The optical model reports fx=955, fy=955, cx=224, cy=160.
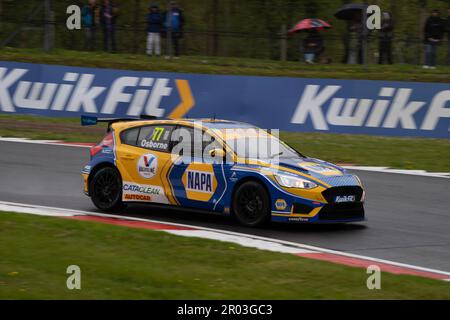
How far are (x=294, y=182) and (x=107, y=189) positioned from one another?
2937 mm

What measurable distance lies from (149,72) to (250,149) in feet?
38.7

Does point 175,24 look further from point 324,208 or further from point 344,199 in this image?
point 324,208

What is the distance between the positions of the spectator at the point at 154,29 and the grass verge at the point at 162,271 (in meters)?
16.6

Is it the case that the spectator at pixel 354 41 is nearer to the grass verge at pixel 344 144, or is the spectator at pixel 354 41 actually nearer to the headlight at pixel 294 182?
the grass verge at pixel 344 144

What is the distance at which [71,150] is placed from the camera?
66.1 ft

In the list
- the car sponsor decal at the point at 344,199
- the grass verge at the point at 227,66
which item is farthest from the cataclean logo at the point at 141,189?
the grass verge at the point at 227,66

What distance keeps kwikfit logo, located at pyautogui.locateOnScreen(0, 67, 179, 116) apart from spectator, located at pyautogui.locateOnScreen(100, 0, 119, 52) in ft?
13.0

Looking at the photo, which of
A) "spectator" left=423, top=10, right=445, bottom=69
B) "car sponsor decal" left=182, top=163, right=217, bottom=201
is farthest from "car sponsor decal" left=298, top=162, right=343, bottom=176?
"spectator" left=423, top=10, right=445, bottom=69

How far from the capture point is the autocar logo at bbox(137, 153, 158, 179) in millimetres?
13234

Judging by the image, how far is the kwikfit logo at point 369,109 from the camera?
840 inches

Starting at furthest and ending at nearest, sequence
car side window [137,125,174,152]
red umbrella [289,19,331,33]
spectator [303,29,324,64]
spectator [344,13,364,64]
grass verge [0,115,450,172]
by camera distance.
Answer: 1. red umbrella [289,19,331,33]
2. spectator [303,29,324,64]
3. spectator [344,13,364,64]
4. grass verge [0,115,450,172]
5. car side window [137,125,174,152]

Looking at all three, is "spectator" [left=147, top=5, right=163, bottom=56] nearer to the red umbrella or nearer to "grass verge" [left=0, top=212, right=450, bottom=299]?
the red umbrella

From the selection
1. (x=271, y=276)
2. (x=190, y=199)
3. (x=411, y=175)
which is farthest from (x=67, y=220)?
(x=411, y=175)

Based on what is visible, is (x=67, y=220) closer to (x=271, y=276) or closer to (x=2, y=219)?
(x=2, y=219)
